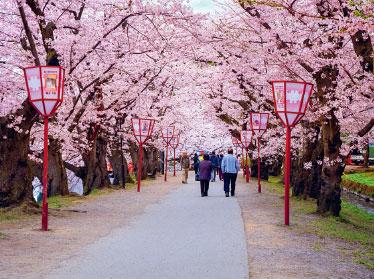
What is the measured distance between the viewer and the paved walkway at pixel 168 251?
24.9ft

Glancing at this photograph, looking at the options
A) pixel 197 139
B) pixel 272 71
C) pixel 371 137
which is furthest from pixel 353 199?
pixel 197 139

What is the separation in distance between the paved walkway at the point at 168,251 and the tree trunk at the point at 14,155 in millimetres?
3423

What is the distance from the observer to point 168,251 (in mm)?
9359

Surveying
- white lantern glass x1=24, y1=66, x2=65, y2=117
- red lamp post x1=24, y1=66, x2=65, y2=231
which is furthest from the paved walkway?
white lantern glass x1=24, y1=66, x2=65, y2=117

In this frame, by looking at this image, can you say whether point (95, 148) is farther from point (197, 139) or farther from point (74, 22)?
point (197, 139)

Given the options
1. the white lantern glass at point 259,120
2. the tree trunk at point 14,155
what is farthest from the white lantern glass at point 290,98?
the white lantern glass at point 259,120

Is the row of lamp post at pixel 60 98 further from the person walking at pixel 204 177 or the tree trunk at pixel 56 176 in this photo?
the tree trunk at pixel 56 176

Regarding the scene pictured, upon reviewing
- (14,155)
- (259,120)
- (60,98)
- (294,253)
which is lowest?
(294,253)

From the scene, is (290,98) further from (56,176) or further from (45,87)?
(56,176)

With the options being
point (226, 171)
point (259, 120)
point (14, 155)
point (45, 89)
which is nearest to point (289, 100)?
point (45, 89)

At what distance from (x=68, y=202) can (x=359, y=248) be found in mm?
10825

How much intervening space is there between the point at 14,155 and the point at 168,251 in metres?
7.35

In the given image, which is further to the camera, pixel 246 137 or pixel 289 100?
pixel 246 137

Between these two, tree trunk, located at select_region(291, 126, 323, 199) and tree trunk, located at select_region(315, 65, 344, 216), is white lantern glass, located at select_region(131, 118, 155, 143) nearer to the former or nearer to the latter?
tree trunk, located at select_region(291, 126, 323, 199)
